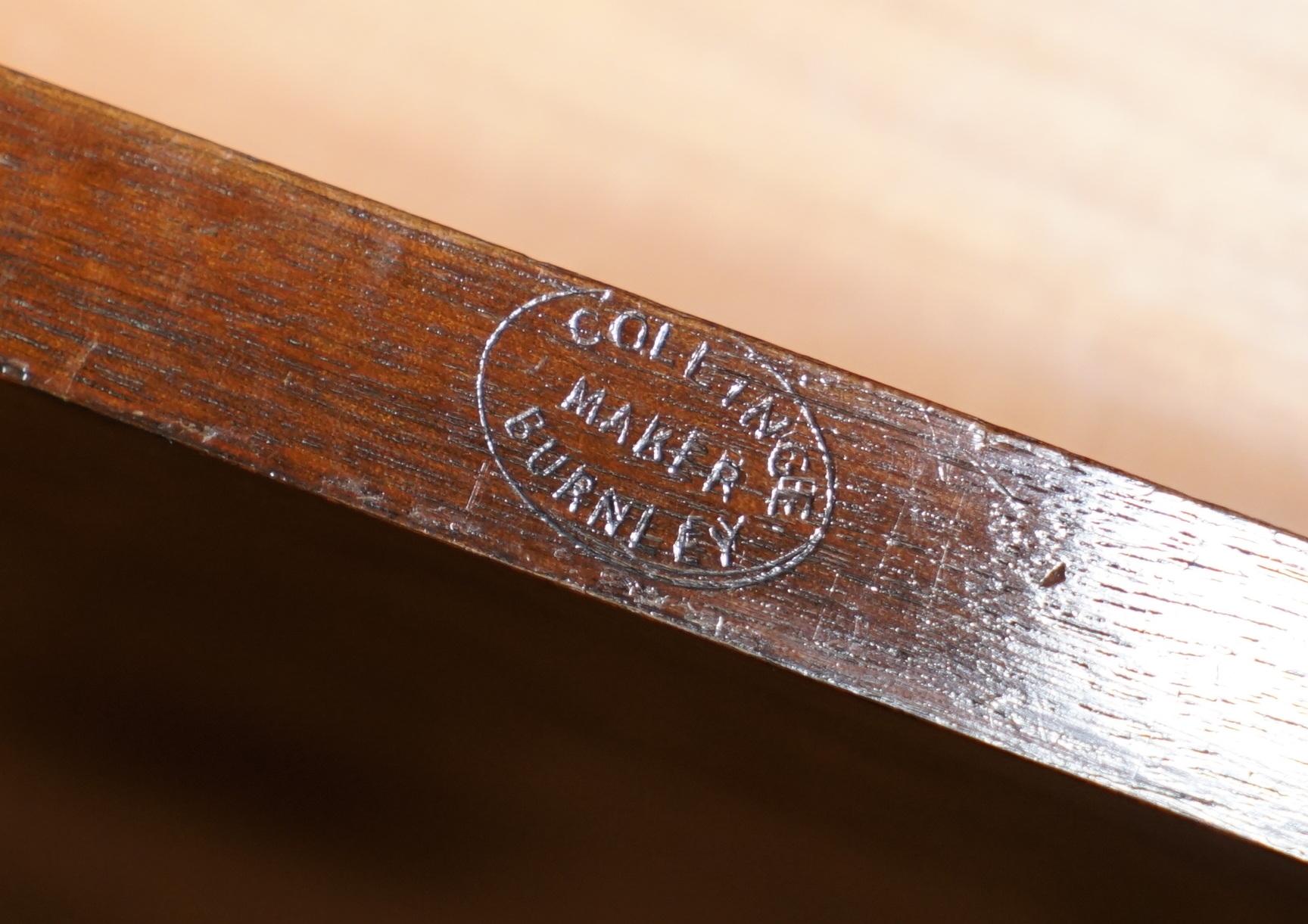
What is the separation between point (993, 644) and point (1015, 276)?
340 millimetres

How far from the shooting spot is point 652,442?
0.58m

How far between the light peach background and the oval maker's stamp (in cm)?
19

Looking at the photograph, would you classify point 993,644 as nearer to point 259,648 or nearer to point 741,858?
point 741,858

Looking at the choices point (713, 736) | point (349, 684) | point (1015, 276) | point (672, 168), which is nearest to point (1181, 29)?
point (1015, 276)

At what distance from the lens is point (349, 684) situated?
68 cm

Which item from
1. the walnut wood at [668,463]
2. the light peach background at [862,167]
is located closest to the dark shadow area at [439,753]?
the walnut wood at [668,463]

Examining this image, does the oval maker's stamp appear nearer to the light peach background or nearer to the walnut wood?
the walnut wood

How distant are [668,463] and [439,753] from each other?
26 centimetres

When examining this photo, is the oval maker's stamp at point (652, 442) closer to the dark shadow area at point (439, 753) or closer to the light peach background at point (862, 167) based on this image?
the dark shadow area at point (439, 753)

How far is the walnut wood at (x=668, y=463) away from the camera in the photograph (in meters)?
0.55

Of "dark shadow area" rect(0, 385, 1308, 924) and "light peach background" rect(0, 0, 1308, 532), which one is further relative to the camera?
"light peach background" rect(0, 0, 1308, 532)

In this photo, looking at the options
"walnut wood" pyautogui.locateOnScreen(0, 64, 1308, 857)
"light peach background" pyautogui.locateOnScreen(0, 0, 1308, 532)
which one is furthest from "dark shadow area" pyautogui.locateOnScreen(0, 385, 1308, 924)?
"light peach background" pyautogui.locateOnScreen(0, 0, 1308, 532)

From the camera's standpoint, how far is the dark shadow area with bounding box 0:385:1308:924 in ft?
1.92

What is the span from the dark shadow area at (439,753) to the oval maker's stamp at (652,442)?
5cm
